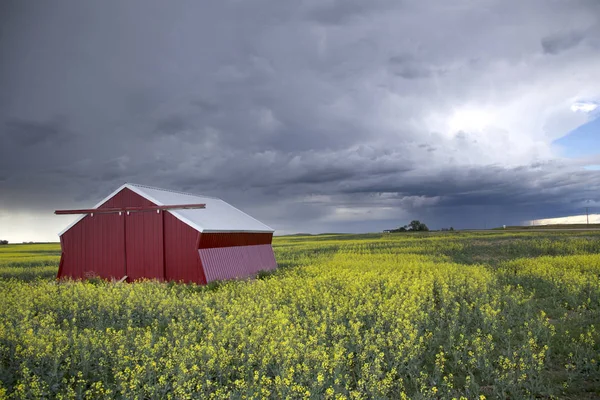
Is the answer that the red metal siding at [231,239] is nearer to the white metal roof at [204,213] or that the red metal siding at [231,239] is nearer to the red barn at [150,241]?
the red barn at [150,241]

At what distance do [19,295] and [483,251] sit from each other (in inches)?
1371

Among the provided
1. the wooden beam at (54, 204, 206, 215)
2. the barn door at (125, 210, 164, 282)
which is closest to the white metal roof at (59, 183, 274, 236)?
the wooden beam at (54, 204, 206, 215)

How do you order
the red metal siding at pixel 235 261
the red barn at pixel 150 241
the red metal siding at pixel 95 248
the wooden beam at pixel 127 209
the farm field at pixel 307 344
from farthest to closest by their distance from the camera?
the red metal siding at pixel 95 248
the wooden beam at pixel 127 209
the red metal siding at pixel 235 261
the red barn at pixel 150 241
the farm field at pixel 307 344

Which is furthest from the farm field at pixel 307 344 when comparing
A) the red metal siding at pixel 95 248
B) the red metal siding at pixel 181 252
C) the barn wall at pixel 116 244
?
the red metal siding at pixel 95 248

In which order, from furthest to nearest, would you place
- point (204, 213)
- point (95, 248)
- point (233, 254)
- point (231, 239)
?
point (204, 213) → point (233, 254) → point (231, 239) → point (95, 248)

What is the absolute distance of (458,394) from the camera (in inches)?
→ 344

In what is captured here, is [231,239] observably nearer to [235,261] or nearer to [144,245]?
[235,261]

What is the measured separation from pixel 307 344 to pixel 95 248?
64.6 ft

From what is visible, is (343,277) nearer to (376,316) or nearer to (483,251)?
(376,316)

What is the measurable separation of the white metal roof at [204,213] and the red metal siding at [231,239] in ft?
1.04

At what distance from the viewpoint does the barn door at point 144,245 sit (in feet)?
77.9

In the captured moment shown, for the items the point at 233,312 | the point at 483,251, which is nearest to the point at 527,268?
the point at 483,251

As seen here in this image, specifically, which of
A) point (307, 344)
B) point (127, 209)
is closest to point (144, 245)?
point (127, 209)

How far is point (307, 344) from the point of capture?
379 inches
